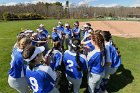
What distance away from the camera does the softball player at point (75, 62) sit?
864cm

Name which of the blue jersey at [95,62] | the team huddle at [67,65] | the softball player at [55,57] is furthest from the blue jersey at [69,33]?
the blue jersey at [95,62]

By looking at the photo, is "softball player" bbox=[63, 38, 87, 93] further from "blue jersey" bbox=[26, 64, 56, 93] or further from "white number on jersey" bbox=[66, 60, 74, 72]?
"blue jersey" bbox=[26, 64, 56, 93]

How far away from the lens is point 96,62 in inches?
344

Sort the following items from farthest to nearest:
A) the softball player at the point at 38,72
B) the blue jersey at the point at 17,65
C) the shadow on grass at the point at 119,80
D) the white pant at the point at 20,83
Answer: the shadow on grass at the point at 119,80
the white pant at the point at 20,83
the blue jersey at the point at 17,65
the softball player at the point at 38,72

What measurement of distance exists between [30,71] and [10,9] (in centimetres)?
7413

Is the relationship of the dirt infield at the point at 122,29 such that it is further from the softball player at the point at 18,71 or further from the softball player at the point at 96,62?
the softball player at the point at 18,71

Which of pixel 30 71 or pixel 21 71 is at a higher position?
pixel 30 71

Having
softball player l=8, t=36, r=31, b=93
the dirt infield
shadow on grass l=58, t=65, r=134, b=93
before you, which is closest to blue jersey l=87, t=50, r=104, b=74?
softball player l=8, t=36, r=31, b=93

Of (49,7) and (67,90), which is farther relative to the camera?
(49,7)

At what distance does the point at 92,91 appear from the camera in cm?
909

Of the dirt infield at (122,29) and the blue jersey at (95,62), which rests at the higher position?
the blue jersey at (95,62)

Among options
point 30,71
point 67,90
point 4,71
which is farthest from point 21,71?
point 4,71

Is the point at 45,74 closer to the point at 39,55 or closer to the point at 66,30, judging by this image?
the point at 39,55

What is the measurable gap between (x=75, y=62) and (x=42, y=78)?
2.90m
